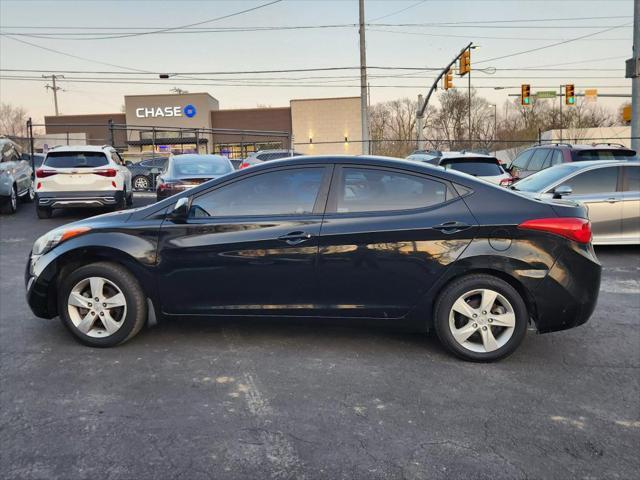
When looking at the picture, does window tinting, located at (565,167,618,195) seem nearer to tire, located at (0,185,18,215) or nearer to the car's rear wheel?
tire, located at (0,185,18,215)

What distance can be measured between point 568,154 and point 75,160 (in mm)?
10504

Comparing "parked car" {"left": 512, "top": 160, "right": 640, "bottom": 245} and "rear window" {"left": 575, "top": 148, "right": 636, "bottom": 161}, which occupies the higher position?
"rear window" {"left": 575, "top": 148, "right": 636, "bottom": 161}

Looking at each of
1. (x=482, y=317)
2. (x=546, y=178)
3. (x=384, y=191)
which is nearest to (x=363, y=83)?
(x=546, y=178)

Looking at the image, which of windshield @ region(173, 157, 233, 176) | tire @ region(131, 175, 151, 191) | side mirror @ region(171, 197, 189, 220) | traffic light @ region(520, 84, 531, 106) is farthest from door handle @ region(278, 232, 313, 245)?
traffic light @ region(520, 84, 531, 106)

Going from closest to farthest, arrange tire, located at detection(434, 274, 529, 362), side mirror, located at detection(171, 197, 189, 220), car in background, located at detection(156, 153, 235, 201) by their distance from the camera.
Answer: tire, located at detection(434, 274, 529, 362), side mirror, located at detection(171, 197, 189, 220), car in background, located at detection(156, 153, 235, 201)

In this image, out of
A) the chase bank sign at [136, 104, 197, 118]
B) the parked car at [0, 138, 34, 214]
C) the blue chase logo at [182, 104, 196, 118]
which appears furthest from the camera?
the chase bank sign at [136, 104, 197, 118]

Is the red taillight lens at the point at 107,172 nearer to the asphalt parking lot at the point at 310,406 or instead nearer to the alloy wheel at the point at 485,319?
the asphalt parking lot at the point at 310,406

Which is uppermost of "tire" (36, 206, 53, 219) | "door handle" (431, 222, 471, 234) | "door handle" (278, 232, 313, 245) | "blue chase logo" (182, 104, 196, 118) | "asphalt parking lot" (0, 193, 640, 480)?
"blue chase logo" (182, 104, 196, 118)

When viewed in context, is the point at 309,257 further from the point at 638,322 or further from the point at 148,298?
the point at 638,322

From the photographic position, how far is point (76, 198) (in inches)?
485

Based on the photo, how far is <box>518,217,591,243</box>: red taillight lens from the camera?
13.8 ft

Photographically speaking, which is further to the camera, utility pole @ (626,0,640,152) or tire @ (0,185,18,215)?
utility pole @ (626,0,640,152)

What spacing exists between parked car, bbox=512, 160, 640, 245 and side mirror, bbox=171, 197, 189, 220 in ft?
20.0

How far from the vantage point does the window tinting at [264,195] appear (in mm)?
4441
